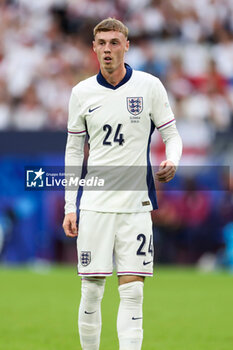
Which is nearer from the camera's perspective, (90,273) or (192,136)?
(90,273)

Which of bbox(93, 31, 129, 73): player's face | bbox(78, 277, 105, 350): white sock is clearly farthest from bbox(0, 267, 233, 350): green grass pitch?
bbox(93, 31, 129, 73): player's face

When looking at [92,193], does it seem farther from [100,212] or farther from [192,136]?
[192,136]

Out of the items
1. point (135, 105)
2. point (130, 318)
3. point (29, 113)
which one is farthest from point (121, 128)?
point (29, 113)

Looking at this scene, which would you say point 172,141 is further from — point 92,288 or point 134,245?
point 92,288

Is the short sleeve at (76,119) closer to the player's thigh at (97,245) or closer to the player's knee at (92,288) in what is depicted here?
the player's thigh at (97,245)

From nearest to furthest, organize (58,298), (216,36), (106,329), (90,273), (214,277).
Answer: (90,273), (106,329), (58,298), (214,277), (216,36)

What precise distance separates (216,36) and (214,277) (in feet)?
19.9

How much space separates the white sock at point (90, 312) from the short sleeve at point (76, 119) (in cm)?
98

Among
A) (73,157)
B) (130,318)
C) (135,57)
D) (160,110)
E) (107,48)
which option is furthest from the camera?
(135,57)

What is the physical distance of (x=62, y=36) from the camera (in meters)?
17.5

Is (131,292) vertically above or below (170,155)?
below

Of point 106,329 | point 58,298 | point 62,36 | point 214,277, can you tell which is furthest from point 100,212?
point 62,36

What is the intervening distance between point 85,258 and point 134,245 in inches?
13.4

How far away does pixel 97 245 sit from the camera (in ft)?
17.7
